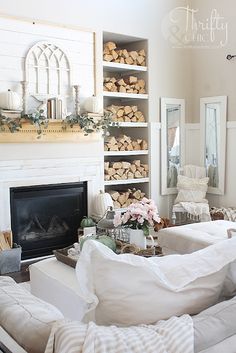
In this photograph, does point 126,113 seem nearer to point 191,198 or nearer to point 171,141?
point 171,141

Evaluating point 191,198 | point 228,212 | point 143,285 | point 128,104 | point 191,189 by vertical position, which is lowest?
point 228,212

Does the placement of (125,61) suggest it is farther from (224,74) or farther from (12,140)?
(12,140)

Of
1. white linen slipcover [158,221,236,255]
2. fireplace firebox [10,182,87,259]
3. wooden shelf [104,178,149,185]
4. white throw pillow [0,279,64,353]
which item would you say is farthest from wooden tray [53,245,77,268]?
wooden shelf [104,178,149,185]

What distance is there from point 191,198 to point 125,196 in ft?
2.82

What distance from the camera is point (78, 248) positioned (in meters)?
3.07

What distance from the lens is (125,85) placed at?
5285 mm

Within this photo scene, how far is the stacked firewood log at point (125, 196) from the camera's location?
5.25 meters

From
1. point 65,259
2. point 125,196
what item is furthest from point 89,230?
point 65,259

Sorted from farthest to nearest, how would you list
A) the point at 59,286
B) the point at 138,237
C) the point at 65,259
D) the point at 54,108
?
the point at 54,108, the point at 138,237, the point at 65,259, the point at 59,286

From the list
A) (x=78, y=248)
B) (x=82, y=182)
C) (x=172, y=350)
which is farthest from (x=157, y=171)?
(x=172, y=350)

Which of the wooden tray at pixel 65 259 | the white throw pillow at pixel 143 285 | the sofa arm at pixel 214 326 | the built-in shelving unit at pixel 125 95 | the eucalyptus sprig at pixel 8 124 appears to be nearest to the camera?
the sofa arm at pixel 214 326

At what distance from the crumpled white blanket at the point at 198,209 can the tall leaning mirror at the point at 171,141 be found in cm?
50

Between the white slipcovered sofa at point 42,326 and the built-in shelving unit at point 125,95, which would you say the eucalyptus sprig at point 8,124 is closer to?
the built-in shelving unit at point 125,95

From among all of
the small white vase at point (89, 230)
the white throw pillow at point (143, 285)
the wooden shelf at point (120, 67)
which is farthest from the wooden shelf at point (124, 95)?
the white throw pillow at point (143, 285)
